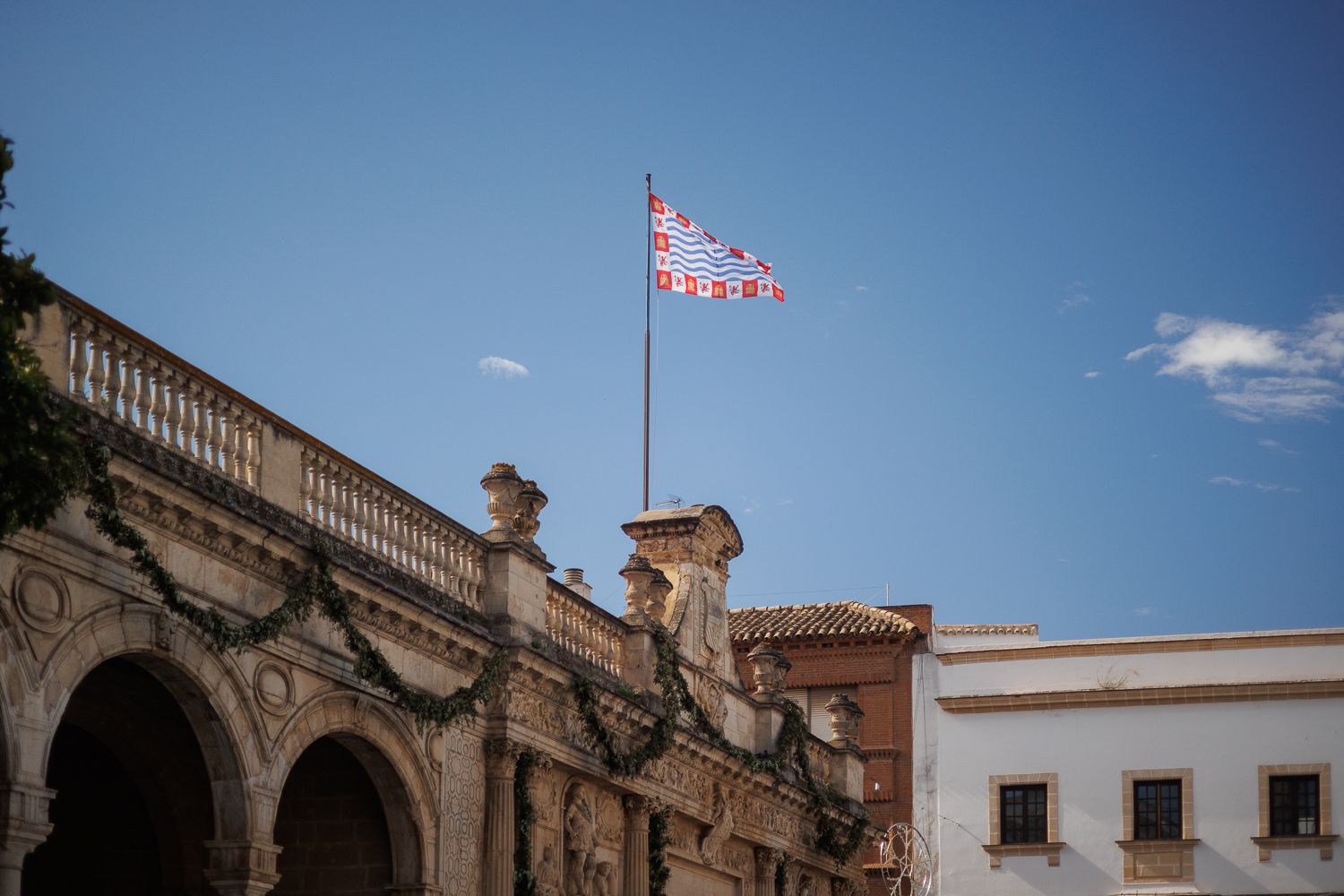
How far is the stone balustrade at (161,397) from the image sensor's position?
16.0 m

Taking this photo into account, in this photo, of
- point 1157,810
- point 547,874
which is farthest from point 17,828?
point 1157,810

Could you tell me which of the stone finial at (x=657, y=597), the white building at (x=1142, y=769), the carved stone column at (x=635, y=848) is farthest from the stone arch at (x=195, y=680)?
the white building at (x=1142, y=769)

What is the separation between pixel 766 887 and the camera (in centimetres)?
3014

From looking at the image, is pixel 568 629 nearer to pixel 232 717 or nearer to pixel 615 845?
pixel 615 845

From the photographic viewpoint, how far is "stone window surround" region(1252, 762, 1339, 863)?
3775cm

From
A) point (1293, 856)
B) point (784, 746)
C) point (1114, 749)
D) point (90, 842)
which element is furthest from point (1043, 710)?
point (90, 842)

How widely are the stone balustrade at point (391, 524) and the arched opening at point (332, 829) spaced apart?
81.2 inches

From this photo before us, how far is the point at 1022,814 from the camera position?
1572 inches

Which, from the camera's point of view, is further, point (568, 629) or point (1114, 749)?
point (1114, 749)

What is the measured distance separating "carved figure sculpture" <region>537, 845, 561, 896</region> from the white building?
18.4 meters

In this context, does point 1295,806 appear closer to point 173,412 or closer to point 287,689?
point 287,689

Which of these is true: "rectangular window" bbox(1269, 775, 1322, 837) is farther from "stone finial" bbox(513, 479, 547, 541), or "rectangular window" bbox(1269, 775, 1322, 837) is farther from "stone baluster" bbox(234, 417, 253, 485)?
"stone baluster" bbox(234, 417, 253, 485)

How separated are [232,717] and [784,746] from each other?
14.8 meters

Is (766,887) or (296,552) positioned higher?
(296,552)
